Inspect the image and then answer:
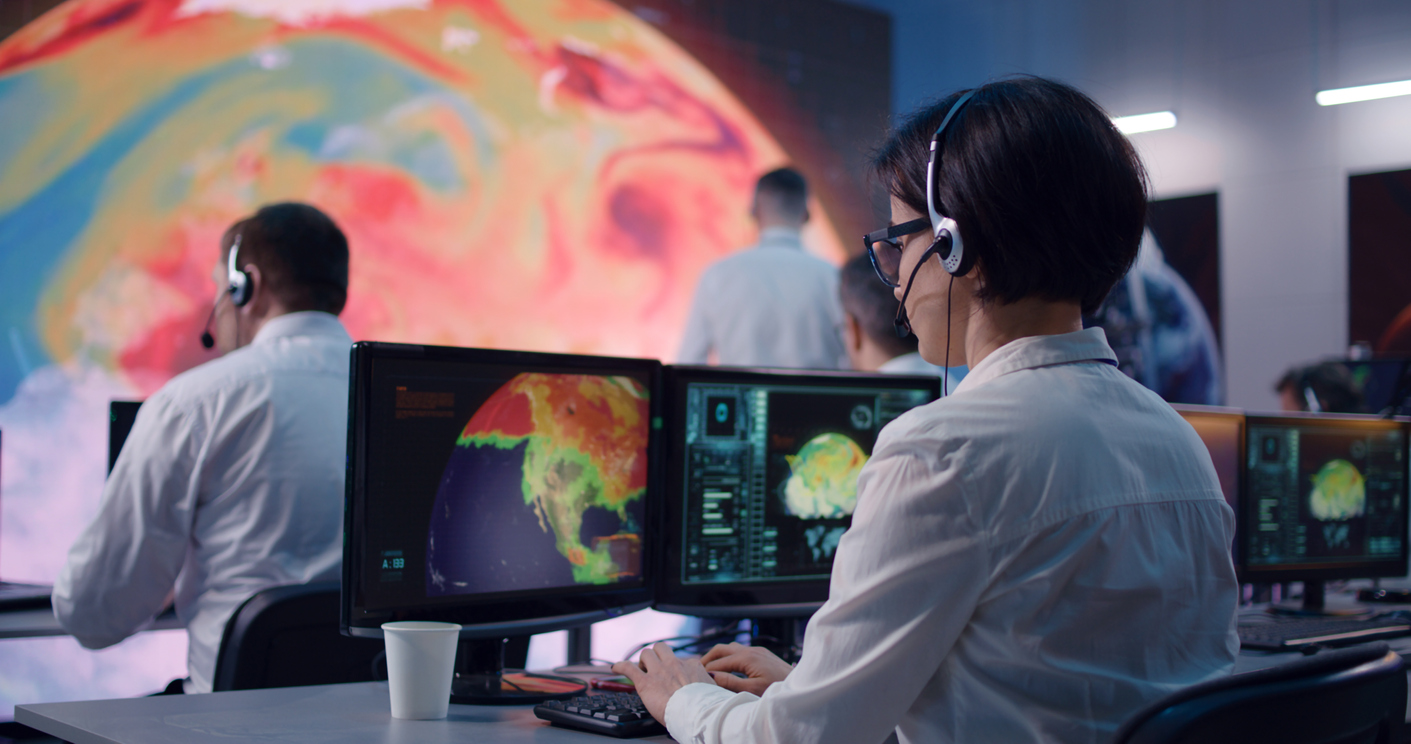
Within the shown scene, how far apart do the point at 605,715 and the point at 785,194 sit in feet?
9.32

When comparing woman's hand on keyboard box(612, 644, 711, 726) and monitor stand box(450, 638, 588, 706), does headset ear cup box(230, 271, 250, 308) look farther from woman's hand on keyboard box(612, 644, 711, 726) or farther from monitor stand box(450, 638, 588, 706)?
woman's hand on keyboard box(612, 644, 711, 726)

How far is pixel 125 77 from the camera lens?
344cm

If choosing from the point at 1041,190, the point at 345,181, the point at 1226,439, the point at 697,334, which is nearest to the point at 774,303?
the point at 697,334

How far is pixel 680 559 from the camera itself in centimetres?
169

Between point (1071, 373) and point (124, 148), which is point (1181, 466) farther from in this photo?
point (124, 148)

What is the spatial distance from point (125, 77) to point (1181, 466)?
3413mm

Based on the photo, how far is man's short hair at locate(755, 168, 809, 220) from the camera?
3898 millimetres

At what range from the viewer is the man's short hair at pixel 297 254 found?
2.09m

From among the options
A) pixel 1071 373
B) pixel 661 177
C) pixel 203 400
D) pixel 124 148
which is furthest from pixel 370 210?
pixel 1071 373

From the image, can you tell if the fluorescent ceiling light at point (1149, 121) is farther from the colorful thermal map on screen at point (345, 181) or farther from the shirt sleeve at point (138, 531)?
the shirt sleeve at point (138, 531)

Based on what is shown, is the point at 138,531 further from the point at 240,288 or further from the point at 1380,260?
the point at 1380,260

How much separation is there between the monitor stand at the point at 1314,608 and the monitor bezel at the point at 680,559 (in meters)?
1.30

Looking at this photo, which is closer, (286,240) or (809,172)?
(286,240)

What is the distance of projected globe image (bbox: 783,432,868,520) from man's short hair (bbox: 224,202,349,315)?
948mm
